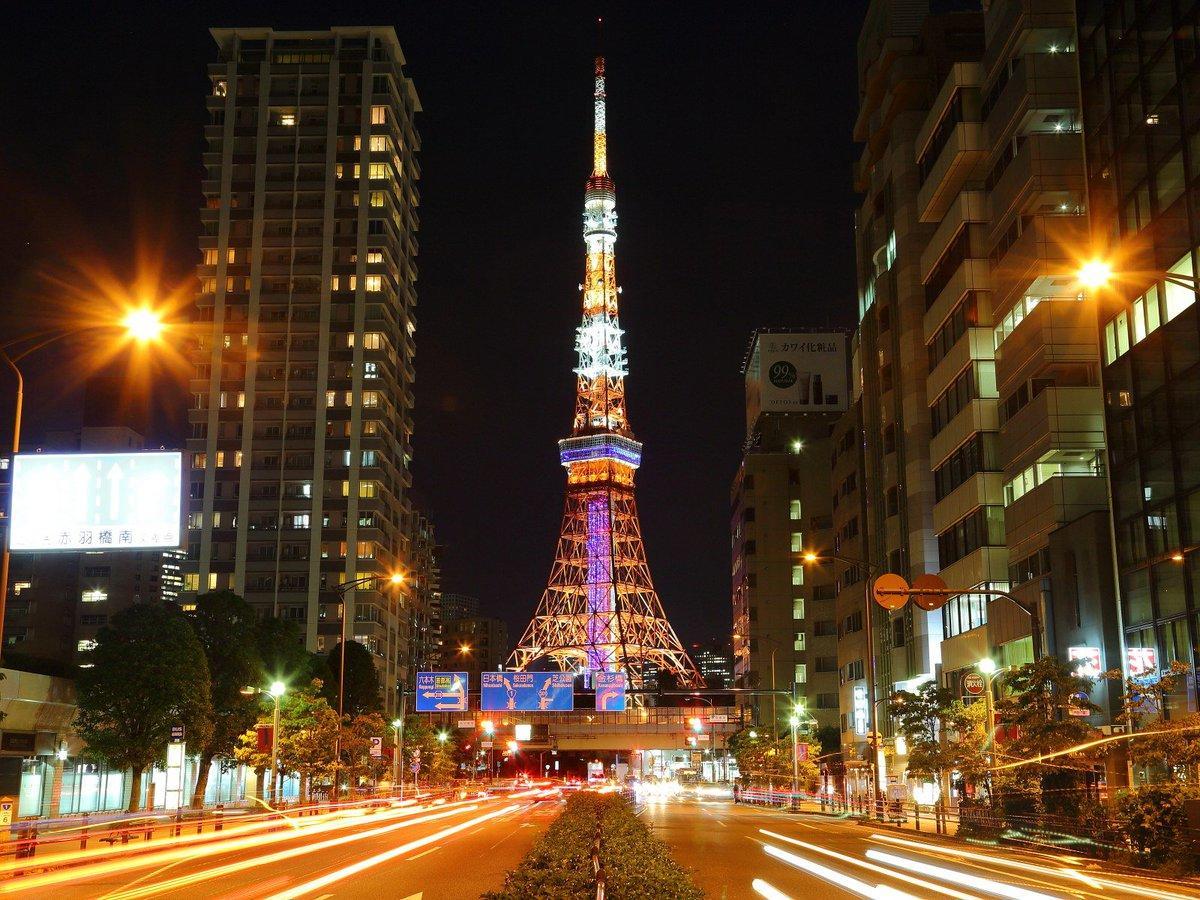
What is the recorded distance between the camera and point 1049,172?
5644 centimetres

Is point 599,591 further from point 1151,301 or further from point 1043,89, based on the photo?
point 1151,301

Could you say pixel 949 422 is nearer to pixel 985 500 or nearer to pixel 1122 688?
pixel 985 500

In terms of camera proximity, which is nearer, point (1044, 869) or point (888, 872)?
point (888, 872)

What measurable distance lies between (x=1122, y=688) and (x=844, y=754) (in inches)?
2132

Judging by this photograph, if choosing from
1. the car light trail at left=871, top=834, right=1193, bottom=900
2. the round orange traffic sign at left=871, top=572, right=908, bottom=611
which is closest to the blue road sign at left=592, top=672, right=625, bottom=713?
the car light trail at left=871, top=834, right=1193, bottom=900

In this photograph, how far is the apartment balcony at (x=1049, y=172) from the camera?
5625 centimetres

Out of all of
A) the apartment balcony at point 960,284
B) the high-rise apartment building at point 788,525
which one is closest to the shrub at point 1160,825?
the apartment balcony at point 960,284

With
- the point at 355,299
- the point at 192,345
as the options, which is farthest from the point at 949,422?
the point at 192,345

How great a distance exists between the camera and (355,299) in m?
144

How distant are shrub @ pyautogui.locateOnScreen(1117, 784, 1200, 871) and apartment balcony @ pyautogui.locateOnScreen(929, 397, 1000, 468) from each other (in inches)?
1395

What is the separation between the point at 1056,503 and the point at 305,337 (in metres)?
106

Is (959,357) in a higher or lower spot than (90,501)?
higher

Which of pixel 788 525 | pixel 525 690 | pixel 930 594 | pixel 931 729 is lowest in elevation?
pixel 931 729

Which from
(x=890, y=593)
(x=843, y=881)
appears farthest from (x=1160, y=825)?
(x=890, y=593)
